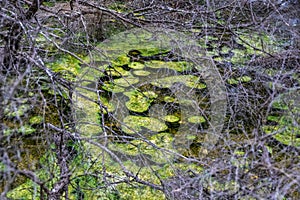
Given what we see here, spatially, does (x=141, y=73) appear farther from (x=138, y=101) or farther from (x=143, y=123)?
(x=143, y=123)

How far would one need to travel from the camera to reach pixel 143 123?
234cm

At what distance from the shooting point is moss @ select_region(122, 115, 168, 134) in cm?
228

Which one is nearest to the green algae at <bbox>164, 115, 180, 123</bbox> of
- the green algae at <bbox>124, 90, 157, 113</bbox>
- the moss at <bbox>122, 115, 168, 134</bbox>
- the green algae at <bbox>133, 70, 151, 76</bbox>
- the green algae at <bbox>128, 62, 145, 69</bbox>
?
the moss at <bbox>122, 115, 168, 134</bbox>

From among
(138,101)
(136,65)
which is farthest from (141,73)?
(138,101)

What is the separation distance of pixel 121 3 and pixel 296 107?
196 centimetres

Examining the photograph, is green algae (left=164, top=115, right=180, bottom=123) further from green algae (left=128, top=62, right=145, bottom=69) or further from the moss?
green algae (left=128, top=62, right=145, bottom=69)

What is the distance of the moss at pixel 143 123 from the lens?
2279 millimetres

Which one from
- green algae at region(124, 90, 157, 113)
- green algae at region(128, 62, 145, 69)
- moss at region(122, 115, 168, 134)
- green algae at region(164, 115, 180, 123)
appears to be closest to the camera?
moss at region(122, 115, 168, 134)

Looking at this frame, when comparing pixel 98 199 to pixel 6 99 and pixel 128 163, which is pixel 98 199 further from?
pixel 6 99

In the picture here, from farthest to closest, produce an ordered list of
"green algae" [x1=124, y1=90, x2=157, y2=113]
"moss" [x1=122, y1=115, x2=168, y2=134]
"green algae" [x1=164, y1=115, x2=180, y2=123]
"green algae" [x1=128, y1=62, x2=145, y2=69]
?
"green algae" [x1=128, y1=62, x2=145, y2=69], "green algae" [x1=124, y1=90, x2=157, y2=113], "green algae" [x1=164, y1=115, x2=180, y2=123], "moss" [x1=122, y1=115, x2=168, y2=134]

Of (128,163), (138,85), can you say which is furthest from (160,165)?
(138,85)

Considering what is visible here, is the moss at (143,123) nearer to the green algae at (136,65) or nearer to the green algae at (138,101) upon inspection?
the green algae at (138,101)

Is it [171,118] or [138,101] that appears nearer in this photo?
[171,118]

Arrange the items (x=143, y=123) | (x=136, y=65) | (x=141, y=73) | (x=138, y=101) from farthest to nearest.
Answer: (x=136, y=65) < (x=141, y=73) < (x=138, y=101) < (x=143, y=123)
